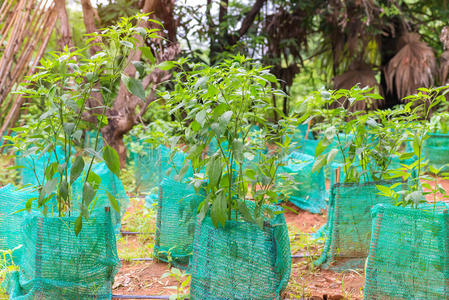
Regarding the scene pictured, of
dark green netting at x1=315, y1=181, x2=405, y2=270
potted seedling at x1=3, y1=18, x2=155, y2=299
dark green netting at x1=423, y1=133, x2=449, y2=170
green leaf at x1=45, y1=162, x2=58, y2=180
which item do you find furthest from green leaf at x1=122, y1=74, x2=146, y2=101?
dark green netting at x1=423, y1=133, x2=449, y2=170

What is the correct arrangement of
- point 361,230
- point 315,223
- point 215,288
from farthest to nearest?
point 315,223, point 361,230, point 215,288

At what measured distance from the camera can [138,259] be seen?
2.51 meters

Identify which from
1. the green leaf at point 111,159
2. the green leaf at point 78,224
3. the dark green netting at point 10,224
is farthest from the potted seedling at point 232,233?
the dark green netting at point 10,224

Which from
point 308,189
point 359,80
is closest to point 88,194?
point 308,189

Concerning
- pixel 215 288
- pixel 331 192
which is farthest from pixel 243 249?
pixel 331 192

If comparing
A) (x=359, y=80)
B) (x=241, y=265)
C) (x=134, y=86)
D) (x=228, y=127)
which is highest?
(x=359, y=80)

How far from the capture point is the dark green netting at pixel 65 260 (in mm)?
1677

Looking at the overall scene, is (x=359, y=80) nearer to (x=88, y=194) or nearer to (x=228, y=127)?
(x=228, y=127)

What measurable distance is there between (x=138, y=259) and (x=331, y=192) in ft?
3.75

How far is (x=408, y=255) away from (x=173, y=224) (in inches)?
48.9

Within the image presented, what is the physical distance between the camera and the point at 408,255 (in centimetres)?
168

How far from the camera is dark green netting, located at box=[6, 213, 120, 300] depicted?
1677mm

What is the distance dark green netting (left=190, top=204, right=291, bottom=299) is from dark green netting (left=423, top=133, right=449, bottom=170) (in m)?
3.18

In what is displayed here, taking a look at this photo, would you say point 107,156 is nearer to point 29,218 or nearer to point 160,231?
point 29,218
